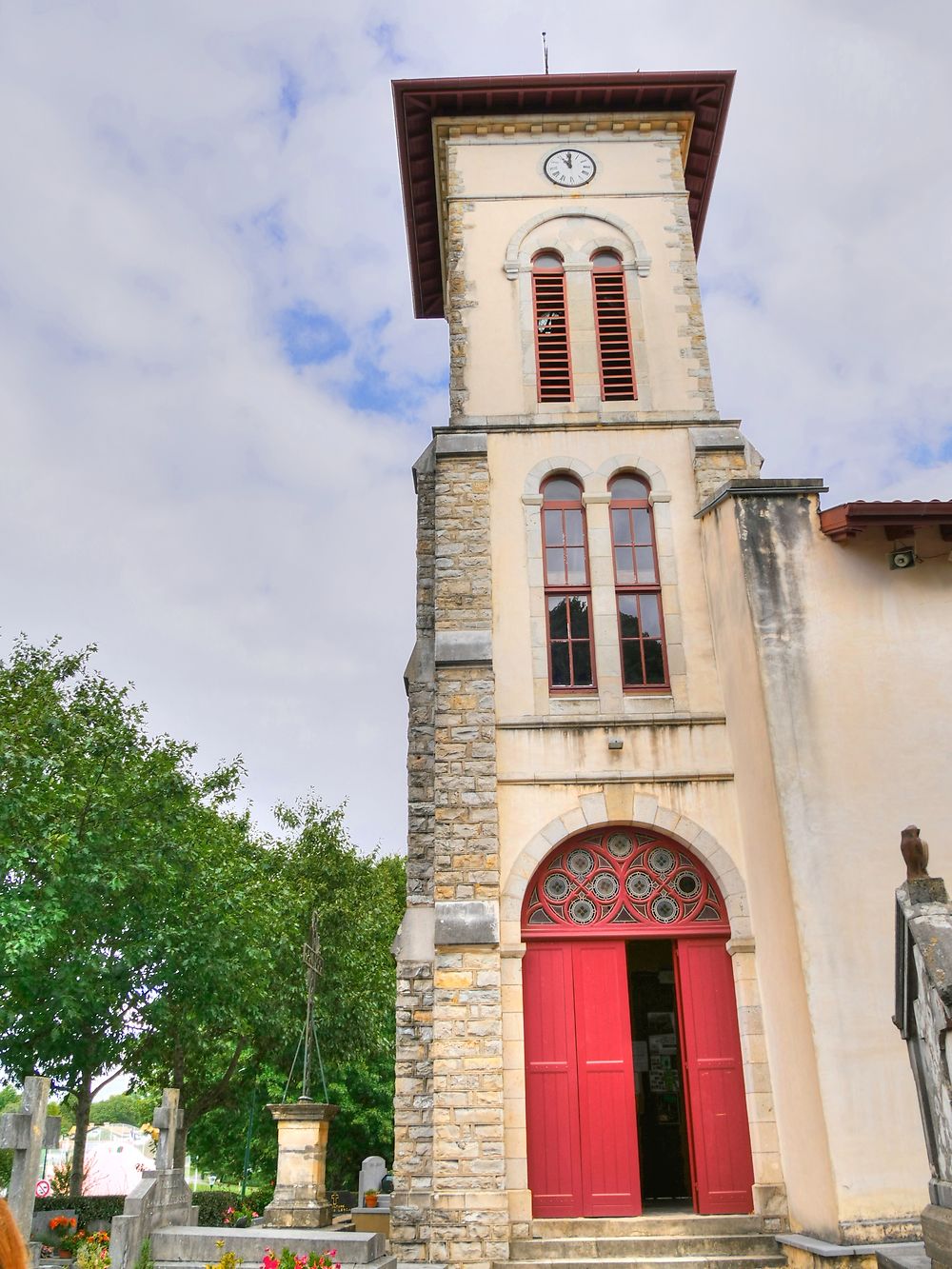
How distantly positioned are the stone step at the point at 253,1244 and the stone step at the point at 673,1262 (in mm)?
1448

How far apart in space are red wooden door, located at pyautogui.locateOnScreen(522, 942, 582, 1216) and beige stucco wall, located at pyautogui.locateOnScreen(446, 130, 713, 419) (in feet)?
22.5

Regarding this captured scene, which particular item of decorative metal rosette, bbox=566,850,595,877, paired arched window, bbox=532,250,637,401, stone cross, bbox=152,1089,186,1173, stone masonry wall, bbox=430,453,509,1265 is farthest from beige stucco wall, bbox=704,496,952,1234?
stone cross, bbox=152,1089,186,1173

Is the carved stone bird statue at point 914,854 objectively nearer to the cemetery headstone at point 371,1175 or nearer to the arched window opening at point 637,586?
the arched window opening at point 637,586

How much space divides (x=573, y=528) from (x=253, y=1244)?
8.70 meters

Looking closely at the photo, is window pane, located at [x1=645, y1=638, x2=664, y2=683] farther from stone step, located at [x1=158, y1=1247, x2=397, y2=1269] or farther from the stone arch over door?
stone step, located at [x1=158, y1=1247, x2=397, y2=1269]

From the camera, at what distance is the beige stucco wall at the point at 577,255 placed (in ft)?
43.8

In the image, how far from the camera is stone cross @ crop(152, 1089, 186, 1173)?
14141 mm

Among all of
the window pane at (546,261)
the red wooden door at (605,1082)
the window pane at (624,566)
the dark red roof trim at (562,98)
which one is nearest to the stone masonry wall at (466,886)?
the red wooden door at (605,1082)

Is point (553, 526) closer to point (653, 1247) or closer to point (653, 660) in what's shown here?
point (653, 660)

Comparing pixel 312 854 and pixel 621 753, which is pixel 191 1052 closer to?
pixel 312 854

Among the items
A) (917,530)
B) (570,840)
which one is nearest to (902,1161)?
(570,840)

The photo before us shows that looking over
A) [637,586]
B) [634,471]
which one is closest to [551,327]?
[634,471]

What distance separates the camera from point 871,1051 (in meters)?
8.85

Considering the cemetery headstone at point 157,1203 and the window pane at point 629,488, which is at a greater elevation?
the window pane at point 629,488
